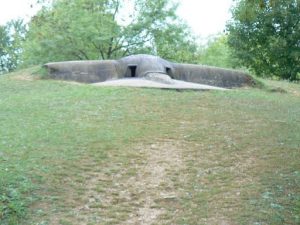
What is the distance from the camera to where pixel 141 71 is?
1939 centimetres

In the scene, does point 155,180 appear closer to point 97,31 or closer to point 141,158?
point 141,158

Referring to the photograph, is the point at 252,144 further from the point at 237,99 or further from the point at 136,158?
the point at 237,99

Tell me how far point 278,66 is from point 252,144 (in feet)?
60.2

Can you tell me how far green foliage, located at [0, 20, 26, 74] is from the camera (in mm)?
42750

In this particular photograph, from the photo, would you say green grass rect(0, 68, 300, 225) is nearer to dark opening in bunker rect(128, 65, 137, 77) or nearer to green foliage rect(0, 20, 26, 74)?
dark opening in bunker rect(128, 65, 137, 77)

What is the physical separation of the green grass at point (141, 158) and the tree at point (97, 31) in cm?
1128

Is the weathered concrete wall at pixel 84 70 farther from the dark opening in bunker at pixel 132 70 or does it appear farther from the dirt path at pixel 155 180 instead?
the dirt path at pixel 155 180

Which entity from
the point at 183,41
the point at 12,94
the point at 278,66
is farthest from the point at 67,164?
the point at 183,41

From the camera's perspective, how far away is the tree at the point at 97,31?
24.8 meters

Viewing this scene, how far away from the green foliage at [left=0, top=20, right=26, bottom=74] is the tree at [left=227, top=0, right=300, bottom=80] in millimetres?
22199

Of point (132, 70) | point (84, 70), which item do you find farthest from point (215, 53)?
point (84, 70)

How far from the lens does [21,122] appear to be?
10258 millimetres

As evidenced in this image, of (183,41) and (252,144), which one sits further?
(183,41)

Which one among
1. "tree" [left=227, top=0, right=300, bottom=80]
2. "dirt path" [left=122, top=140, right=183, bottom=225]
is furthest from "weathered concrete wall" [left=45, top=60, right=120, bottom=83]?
"dirt path" [left=122, top=140, right=183, bottom=225]
